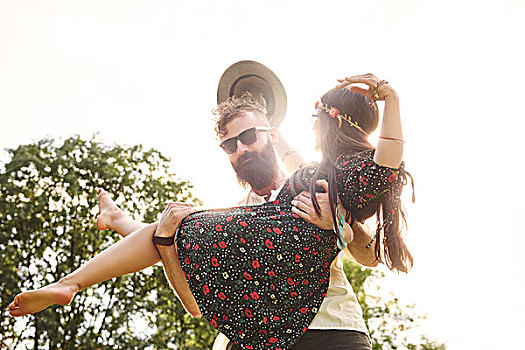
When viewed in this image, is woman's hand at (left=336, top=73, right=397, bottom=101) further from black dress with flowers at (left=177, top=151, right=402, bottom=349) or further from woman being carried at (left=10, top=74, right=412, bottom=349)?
black dress with flowers at (left=177, top=151, right=402, bottom=349)

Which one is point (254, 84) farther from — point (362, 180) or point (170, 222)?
point (362, 180)

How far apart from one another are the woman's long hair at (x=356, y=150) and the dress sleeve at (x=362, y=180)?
0.15 feet

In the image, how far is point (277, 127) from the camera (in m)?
3.30

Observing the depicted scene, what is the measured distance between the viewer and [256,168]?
2.94 meters

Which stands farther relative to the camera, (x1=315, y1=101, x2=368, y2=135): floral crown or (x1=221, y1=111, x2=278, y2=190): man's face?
(x1=221, y1=111, x2=278, y2=190): man's face

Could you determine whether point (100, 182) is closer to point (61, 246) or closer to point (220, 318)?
point (61, 246)

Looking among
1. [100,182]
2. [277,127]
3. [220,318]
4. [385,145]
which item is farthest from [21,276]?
[385,145]

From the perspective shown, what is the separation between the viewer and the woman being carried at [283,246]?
2.12m

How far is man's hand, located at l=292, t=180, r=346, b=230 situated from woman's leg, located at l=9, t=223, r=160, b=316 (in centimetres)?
68

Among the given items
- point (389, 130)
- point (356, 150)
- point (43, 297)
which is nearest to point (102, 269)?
point (43, 297)

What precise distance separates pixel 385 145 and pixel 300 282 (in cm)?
65

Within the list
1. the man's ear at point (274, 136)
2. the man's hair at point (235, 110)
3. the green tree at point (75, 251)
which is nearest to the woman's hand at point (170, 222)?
the man's hair at point (235, 110)

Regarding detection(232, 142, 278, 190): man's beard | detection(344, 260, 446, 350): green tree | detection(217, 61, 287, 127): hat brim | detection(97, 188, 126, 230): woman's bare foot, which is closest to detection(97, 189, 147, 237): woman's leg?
detection(97, 188, 126, 230): woman's bare foot

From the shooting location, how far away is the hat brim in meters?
3.28
